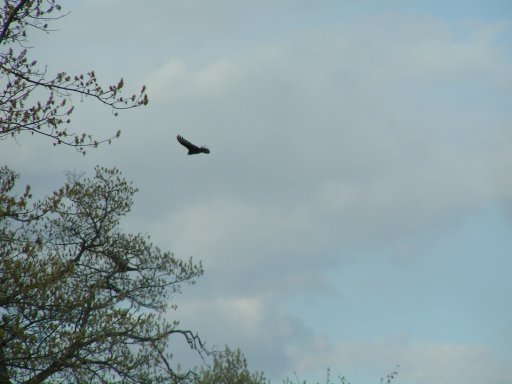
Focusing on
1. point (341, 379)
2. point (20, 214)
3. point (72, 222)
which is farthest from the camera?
point (341, 379)

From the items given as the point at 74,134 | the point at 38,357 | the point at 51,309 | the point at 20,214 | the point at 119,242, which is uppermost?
the point at 119,242

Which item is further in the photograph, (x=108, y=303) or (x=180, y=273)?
(x=180, y=273)

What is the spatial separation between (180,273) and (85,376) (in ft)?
26.2

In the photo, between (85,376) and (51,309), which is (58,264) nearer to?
(51,309)

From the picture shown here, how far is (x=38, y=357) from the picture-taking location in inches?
692

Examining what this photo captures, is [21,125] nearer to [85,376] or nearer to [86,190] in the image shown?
[85,376]

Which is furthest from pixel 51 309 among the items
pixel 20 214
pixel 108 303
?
pixel 108 303

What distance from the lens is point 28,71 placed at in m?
18.0

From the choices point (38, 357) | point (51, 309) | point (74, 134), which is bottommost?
point (38, 357)

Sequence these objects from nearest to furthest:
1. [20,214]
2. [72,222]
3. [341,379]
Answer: [20,214], [72,222], [341,379]

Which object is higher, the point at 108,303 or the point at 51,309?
the point at 108,303

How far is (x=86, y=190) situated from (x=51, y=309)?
11328 mm

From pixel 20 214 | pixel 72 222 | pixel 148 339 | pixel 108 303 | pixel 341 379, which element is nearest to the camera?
pixel 20 214

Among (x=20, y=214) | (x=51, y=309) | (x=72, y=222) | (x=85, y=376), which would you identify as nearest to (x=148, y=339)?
(x=85, y=376)
